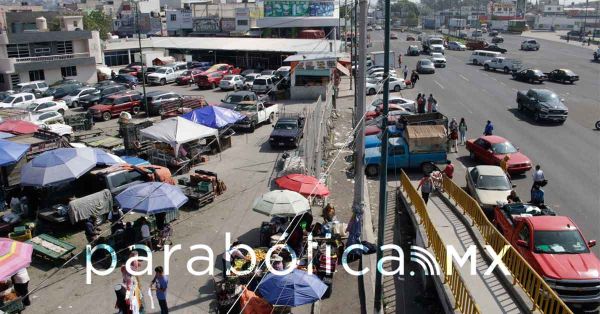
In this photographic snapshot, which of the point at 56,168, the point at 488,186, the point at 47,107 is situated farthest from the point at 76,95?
the point at 488,186

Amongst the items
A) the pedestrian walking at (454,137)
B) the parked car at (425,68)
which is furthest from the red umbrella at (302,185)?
the parked car at (425,68)

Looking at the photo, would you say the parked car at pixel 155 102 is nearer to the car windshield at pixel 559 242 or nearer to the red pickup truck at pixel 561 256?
the red pickup truck at pixel 561 256

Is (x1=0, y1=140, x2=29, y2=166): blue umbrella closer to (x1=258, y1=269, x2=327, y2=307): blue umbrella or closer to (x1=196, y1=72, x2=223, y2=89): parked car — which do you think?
(x1=258, y1=269, x2=327, y2=307): blue umbrella

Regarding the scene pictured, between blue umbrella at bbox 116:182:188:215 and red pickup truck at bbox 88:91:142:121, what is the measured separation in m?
19.2

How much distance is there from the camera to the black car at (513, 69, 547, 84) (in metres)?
43.7

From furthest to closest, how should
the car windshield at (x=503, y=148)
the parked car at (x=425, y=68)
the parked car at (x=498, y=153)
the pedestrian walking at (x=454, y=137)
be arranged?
the parked car at (x=425, y=68) → the pedestrian walking at (x=454, y=137) → the car windshield at (x=503, y=148) → the parked car at (x=498, y=153)

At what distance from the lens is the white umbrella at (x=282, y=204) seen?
14320 mm

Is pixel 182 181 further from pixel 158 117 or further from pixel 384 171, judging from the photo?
pixel 158 117

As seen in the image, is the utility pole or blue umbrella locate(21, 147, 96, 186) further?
blue umbrella locate(21, 147, 96, 186)

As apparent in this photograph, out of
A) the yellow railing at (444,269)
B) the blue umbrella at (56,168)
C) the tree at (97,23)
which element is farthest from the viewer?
the tree at (97,23)

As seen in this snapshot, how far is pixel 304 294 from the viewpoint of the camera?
34.6 feet

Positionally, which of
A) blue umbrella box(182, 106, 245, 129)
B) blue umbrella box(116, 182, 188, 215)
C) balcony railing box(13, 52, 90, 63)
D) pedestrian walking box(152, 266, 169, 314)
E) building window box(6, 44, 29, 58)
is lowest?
pedestrian walking box(152, 266, 169, 314)

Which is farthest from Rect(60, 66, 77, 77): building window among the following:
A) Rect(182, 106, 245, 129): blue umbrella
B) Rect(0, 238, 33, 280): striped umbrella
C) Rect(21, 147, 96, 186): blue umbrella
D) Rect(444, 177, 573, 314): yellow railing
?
Rect(444, 177, 573, 314): yellow railing

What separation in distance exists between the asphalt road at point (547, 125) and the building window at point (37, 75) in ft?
108
